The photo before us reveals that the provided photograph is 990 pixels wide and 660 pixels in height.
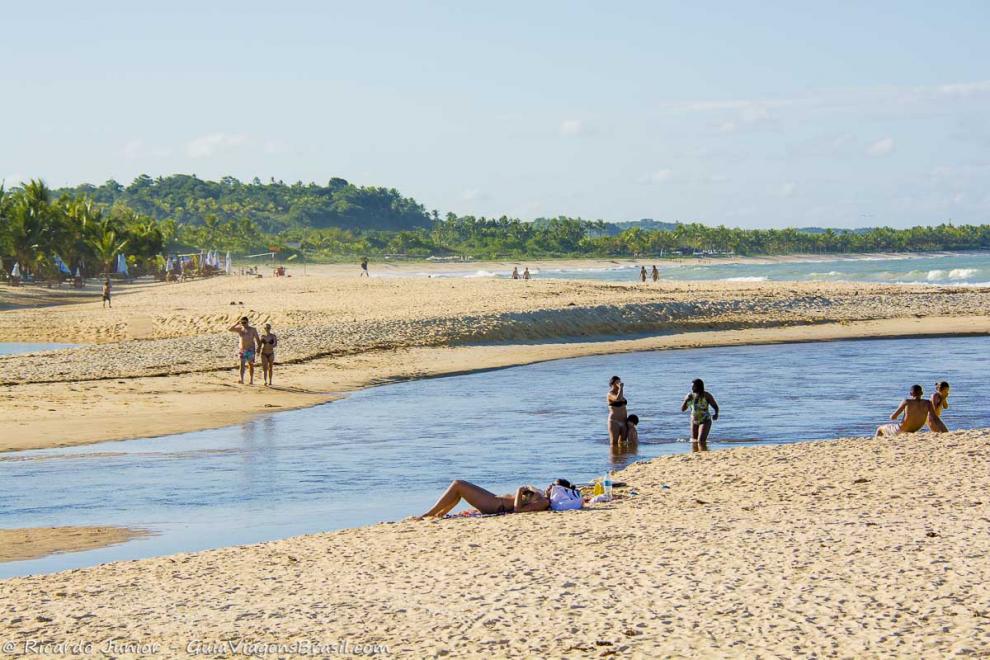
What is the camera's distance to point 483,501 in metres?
12.8

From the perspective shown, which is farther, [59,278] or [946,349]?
[59,278]

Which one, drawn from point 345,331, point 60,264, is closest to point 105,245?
point 60,264

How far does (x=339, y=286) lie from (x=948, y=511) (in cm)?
4646

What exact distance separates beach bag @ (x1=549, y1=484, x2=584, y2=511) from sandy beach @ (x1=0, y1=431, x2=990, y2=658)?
24 cm

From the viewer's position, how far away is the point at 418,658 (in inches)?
302

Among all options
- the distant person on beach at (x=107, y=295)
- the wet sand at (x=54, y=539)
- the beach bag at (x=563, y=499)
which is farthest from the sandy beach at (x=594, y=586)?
the distant person on beach at (x=107, y=295)

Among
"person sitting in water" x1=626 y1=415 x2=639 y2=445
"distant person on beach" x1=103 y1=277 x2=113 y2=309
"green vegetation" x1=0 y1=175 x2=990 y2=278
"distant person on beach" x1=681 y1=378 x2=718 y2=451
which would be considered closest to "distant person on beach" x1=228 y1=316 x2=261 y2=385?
"person sitting in water" x1=626 y1=415 x2=639 y2=445

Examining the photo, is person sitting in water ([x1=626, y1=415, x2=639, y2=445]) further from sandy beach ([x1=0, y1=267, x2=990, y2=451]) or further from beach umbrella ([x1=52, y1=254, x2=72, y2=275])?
beach umbrella ([x1=52, y1=254, x2=72, y2=275])

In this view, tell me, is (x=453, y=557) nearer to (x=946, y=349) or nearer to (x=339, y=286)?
(x=946, y=349)

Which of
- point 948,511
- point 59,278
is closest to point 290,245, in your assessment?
point 59,278

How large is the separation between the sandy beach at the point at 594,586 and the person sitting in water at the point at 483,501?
0.82ft

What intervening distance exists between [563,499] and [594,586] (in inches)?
139

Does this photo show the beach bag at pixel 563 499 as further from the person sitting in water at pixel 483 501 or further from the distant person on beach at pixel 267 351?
the distant person on beach at pixel 267 351

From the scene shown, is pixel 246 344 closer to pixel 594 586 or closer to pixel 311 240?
pixel 594 586
